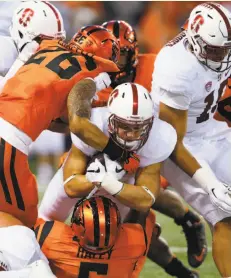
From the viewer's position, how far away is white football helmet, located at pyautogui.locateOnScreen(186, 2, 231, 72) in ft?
15.1

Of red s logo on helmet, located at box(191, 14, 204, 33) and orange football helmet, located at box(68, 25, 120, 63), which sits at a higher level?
red s logo on helmet, located at box(191, 14, 204, 33)

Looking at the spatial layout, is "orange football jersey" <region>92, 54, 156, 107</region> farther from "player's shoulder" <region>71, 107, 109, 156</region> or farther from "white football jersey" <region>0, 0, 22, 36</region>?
"white football jersey" <region>0, 0, 22, 36</region>

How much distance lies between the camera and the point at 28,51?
4.73 meters

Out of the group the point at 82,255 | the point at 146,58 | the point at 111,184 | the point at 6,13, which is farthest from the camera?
the point at 6,13

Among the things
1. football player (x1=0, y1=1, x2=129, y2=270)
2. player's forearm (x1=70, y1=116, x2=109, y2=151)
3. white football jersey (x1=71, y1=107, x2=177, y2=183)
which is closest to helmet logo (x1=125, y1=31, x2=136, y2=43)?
football player (x1=0, y1=1, x2=129, y2=270)

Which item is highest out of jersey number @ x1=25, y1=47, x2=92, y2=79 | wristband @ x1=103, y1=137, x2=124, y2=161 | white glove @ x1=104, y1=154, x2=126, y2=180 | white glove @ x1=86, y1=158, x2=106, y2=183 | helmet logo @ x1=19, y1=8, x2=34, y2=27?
jersey number @ x1=25, y1=47, x2=92, y2=79

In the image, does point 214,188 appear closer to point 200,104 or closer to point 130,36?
point 200,104

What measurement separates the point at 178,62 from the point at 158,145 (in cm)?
52

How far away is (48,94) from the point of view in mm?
4328

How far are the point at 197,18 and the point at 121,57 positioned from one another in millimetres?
810

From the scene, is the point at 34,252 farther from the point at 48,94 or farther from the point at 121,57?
the point at 121,57

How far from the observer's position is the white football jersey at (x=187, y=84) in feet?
15.1

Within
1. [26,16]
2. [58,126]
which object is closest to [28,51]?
[26,16]

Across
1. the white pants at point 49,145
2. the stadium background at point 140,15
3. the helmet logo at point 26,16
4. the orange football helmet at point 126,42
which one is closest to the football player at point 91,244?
the helmet logo at point 26,16
